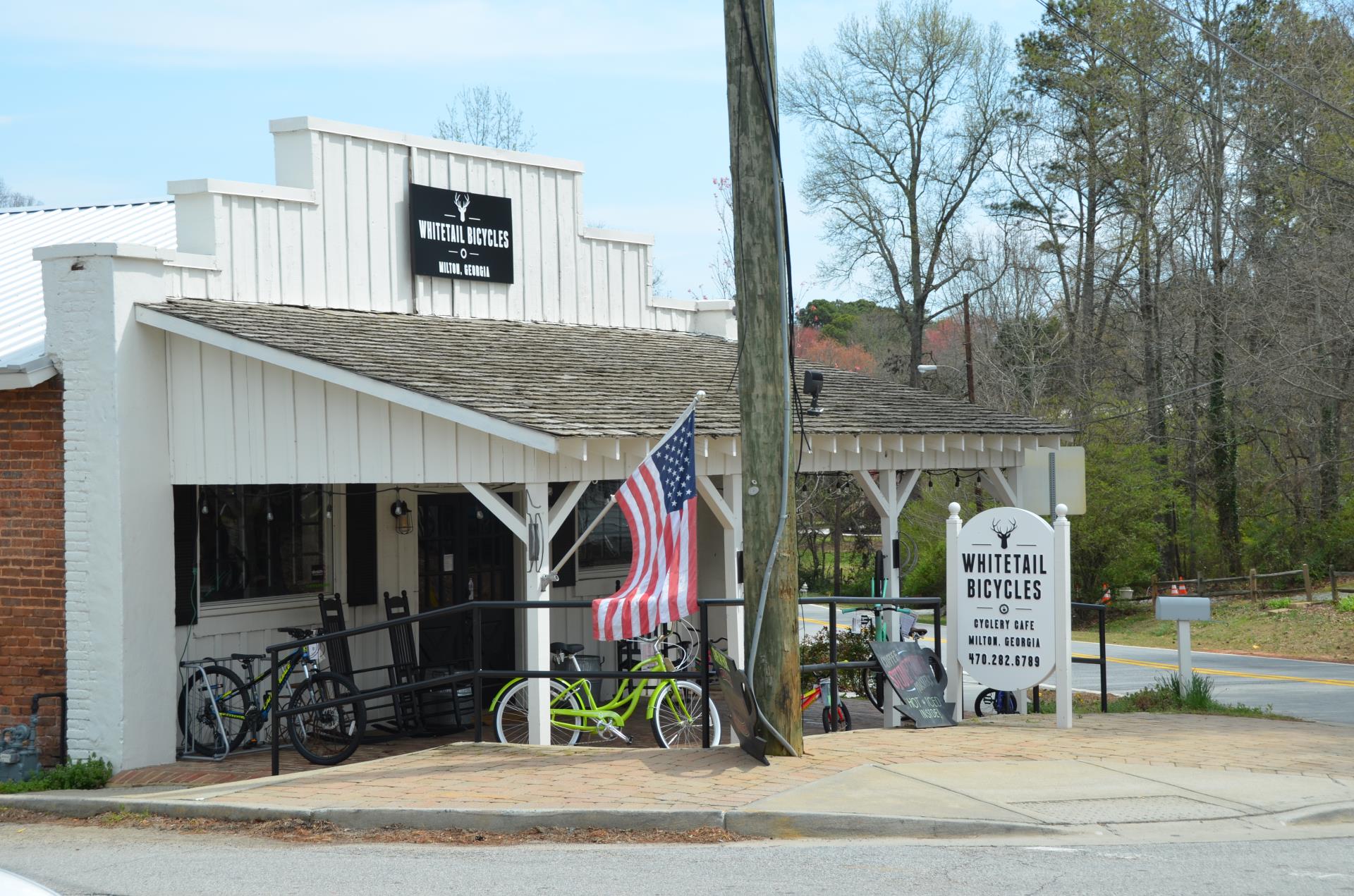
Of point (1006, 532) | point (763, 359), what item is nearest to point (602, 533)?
point (1006, 532)

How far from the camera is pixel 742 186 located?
9000 mm

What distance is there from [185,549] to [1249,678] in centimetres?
1553

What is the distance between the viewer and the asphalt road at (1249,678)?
16906 mm

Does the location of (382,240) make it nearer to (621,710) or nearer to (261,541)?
(261,541)

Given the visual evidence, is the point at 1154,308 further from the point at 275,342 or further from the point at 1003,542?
the point at 275,342

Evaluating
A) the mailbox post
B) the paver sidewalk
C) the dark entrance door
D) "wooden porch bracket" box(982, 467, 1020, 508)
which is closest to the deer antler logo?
the paver sidewalk

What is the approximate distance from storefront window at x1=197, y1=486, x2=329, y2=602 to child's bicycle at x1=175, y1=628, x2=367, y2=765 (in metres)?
0.68

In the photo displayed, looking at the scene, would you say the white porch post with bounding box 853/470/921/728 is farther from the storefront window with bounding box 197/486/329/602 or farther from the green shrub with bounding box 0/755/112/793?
the green shrub with bounding box 0/755/112/793

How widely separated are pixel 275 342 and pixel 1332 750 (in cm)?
898

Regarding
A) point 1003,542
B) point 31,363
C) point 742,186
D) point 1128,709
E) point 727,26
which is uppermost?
point 727,26

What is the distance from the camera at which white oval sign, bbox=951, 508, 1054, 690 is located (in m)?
11.0

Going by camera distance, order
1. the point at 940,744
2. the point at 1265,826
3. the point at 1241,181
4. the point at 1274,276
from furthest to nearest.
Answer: the point at 1241,181 < the point at 1274,276 < the point at 940,744 < the point at 1265,826

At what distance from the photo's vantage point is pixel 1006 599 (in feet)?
36.7

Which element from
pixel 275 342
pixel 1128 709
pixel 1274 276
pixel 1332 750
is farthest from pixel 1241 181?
pixel 275 342
